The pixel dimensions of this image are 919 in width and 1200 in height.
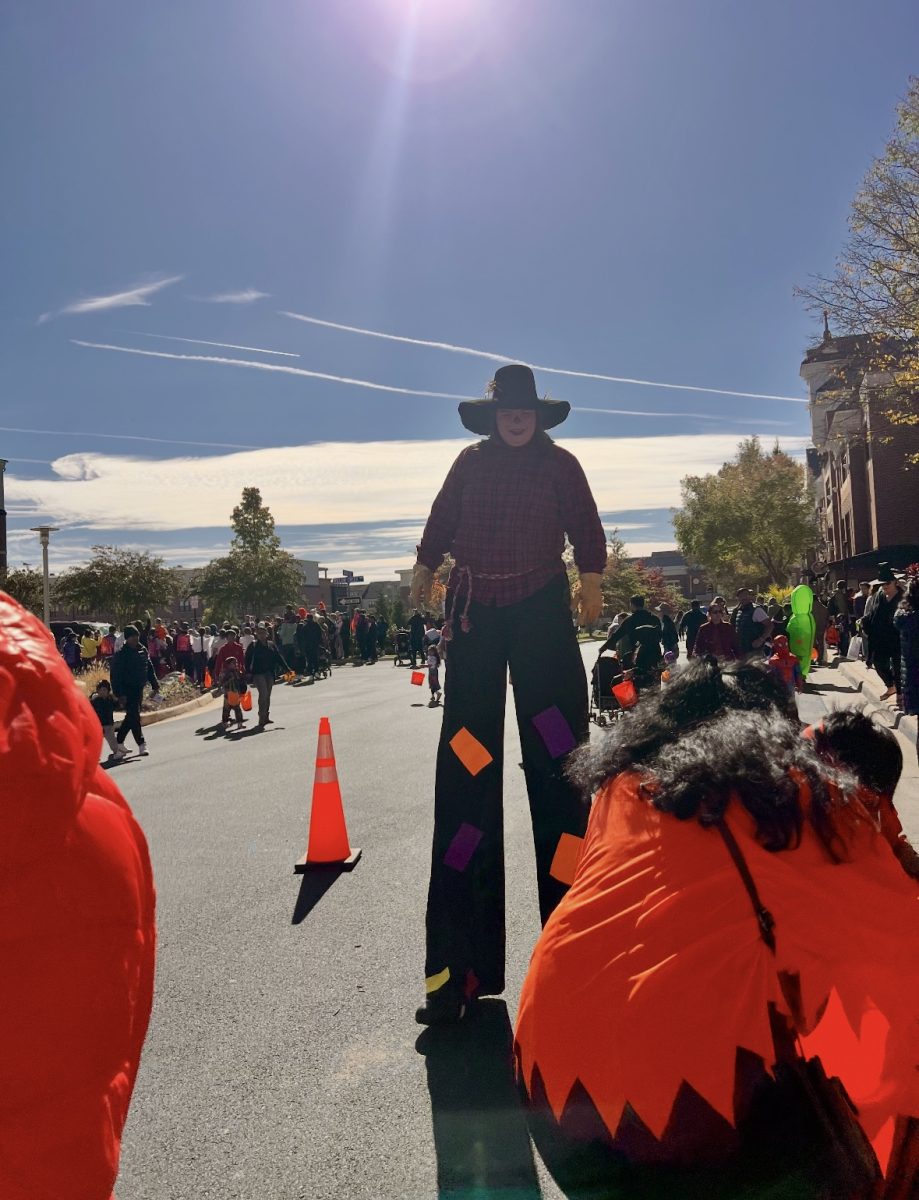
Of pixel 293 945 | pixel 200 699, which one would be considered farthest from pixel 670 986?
pixel 200 699

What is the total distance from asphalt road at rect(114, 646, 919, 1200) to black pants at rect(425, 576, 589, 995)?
0.93 ft

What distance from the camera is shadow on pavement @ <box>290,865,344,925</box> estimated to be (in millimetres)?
4699

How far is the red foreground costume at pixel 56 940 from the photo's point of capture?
1068 mm

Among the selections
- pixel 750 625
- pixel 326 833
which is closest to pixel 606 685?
pixel 750 625

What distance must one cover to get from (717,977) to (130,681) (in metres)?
12.0

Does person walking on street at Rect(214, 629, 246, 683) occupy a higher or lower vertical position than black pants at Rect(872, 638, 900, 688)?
higher

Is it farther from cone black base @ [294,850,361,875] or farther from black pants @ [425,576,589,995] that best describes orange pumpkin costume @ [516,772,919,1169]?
cone black base @ [294,850,361,875]

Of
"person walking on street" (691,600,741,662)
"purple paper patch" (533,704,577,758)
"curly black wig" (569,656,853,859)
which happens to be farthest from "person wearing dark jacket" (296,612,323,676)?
"curly black wig" (569,656,853,859)

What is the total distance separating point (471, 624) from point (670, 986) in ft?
6.37

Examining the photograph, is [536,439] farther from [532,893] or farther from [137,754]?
[137,754]

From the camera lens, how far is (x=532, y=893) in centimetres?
481

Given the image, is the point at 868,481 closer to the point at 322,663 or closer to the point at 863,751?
the point at 322,663

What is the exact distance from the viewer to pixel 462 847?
3.29 m

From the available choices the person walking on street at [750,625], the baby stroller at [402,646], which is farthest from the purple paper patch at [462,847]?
the baby stroller at [402,646]
